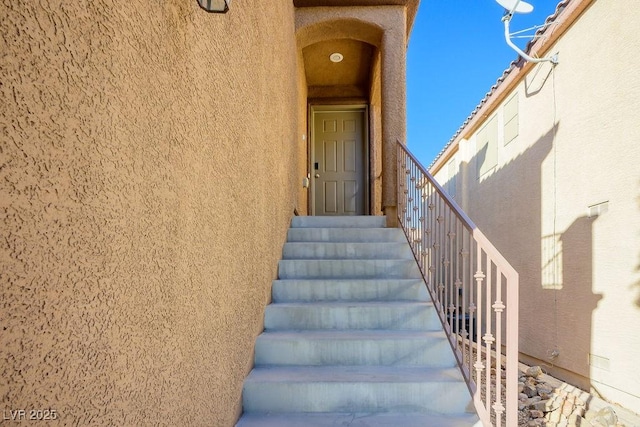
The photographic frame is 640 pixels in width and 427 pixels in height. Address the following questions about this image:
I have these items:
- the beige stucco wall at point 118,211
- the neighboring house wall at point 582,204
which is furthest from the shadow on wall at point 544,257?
the beige stucco wall at point 118,211

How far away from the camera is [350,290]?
2.79 m

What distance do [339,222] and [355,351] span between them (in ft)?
5.81

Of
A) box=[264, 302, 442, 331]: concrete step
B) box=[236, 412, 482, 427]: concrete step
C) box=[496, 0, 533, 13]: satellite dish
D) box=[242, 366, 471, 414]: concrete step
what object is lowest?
box=[236, 412, 482, 427]: concrete step

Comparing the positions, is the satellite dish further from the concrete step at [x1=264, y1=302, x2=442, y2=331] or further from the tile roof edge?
the concrete step at [x1=264, y1=302, x2=442, y2=331]

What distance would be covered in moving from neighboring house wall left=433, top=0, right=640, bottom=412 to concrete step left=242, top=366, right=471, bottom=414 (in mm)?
2396

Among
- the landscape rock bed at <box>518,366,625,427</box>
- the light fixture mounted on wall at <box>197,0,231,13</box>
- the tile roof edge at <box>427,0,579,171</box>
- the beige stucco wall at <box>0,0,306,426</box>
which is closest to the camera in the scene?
the beige stucco wall at <box>0,0,306,426</box>

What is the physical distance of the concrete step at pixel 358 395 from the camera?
1.94 m

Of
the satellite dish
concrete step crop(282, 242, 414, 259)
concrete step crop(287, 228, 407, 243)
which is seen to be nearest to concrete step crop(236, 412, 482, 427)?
concrete step crop(282, 242, 414, 259)

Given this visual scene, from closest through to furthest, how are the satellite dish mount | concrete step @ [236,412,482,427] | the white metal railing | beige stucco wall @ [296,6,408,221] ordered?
the white metal railing, concrete step @ [236,412,482,427], beige stucco wall @ [296,6,408,221], the satellite dish mount

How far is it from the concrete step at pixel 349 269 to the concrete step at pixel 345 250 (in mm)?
240

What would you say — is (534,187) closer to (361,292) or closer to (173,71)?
(361,292)

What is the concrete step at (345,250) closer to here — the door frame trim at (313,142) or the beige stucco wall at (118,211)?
the beige stucco wall at (118,211)

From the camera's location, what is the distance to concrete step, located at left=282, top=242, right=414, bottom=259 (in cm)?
326

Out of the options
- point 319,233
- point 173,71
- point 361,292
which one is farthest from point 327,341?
point 173,71
